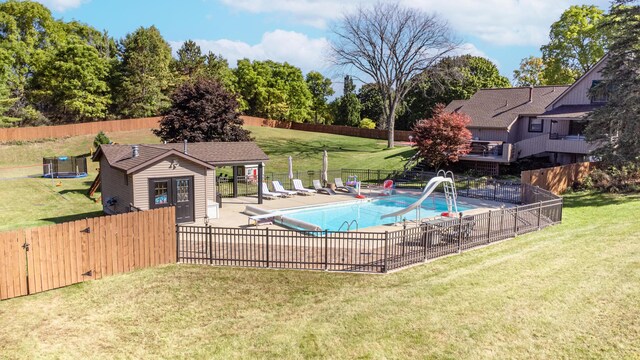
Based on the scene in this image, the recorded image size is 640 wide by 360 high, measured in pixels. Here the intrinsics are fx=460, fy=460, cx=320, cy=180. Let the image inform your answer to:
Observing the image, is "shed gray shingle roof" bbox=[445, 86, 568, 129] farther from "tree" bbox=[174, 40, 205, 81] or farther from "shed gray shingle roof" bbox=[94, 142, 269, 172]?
"tree" bbox=[174, 40, 205, 81]

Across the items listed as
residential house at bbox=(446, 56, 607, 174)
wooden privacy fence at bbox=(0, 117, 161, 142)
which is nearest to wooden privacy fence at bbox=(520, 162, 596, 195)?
residential house at bbox=(446, 56, 607, 174)

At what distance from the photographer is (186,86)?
38188 millimetres

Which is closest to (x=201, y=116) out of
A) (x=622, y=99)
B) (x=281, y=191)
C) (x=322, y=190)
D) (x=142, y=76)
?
(x=281, y=191)

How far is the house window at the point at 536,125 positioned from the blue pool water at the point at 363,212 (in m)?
13.8

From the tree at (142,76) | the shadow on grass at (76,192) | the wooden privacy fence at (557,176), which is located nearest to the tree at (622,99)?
the wooden privacy fence at (557,176)

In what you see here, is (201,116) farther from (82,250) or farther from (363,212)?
(82,250)

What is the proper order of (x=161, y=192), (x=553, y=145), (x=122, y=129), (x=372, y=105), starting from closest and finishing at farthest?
(x=161, y=192) < (x=553, y=145) < (x=122, y=129) < (x=372, y=105)

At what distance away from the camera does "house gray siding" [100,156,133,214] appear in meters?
21.3

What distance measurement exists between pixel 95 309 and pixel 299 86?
247 feet

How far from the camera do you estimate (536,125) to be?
3853 cm

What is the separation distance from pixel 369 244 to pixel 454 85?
50.5 meters

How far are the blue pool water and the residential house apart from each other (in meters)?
9.09

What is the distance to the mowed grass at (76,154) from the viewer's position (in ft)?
79.3

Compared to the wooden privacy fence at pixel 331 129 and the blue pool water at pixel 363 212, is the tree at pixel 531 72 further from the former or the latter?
Result: the blue pool water at pixel 363 212
